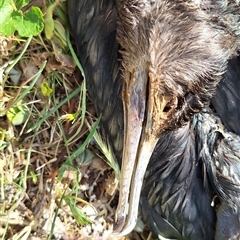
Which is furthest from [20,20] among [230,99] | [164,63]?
[230,99]

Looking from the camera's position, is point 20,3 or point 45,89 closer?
point 20,3

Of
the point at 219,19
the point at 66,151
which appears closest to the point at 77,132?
the point at 66,151

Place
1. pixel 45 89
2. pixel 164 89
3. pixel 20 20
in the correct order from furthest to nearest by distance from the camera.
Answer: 1. pixel 45 89
2. pixel 20 20
3. pixel 164 89

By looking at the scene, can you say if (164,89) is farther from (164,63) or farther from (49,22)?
(49,22)

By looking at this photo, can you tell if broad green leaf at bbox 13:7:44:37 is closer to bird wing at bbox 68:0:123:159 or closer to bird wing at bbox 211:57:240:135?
bird wing at bbox 68:0:123:159

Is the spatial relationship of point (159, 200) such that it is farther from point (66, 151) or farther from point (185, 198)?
point (66, 151)

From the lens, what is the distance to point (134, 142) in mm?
1239

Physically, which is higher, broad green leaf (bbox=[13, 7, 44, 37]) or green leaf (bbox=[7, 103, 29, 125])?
broad green leaf (bbox=[13, 7, 44, 37])

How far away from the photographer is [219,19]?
1222mm

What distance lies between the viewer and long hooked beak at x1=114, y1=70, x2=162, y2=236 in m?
1.20

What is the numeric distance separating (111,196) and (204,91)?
0.49 meters

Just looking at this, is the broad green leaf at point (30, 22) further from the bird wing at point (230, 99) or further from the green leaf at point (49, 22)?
the bird wing at point (230, 99)

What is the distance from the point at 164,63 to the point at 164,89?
0.05m

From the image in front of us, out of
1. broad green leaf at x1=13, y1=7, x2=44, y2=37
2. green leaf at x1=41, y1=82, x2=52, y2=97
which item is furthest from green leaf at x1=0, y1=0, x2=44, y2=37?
green leaf at x1=41, y1=82, x2=52, y2=97
